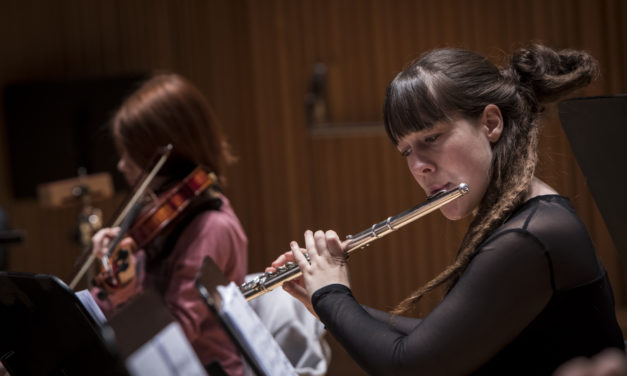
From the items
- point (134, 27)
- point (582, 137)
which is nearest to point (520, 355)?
point (582, 137)

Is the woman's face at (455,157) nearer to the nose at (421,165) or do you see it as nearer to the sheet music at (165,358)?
the nose at (421,165)

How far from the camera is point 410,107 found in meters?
1.24

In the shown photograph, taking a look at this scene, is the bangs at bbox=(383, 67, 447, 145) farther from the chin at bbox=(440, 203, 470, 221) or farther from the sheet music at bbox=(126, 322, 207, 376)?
the sheet music at bbox=(126, 322, 207, 376)

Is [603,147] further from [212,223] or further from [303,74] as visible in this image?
[303,74]

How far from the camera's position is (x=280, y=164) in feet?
11.4

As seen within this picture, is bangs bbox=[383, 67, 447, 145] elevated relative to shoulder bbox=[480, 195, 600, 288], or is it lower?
elevated

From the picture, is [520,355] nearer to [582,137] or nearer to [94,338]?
[582,137]

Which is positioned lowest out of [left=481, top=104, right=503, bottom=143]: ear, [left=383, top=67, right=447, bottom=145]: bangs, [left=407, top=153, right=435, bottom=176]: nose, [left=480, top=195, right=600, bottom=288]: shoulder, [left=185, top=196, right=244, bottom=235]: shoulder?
[left=185, top=196, right=244, bottom=235]: shoulder

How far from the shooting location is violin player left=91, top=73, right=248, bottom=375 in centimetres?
191

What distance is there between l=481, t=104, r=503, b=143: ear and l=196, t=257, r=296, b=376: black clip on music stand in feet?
1.72

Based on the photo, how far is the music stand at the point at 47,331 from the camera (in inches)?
39.6

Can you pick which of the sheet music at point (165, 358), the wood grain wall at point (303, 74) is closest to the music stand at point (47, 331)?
the sheet music at point (165, 358)

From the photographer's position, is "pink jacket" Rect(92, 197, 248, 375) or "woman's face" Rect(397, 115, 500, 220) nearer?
"woman's face" Rect(397, 115, 500, 220)

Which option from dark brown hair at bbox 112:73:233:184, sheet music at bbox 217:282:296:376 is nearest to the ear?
sheet music at bbox 217:282:296:376
